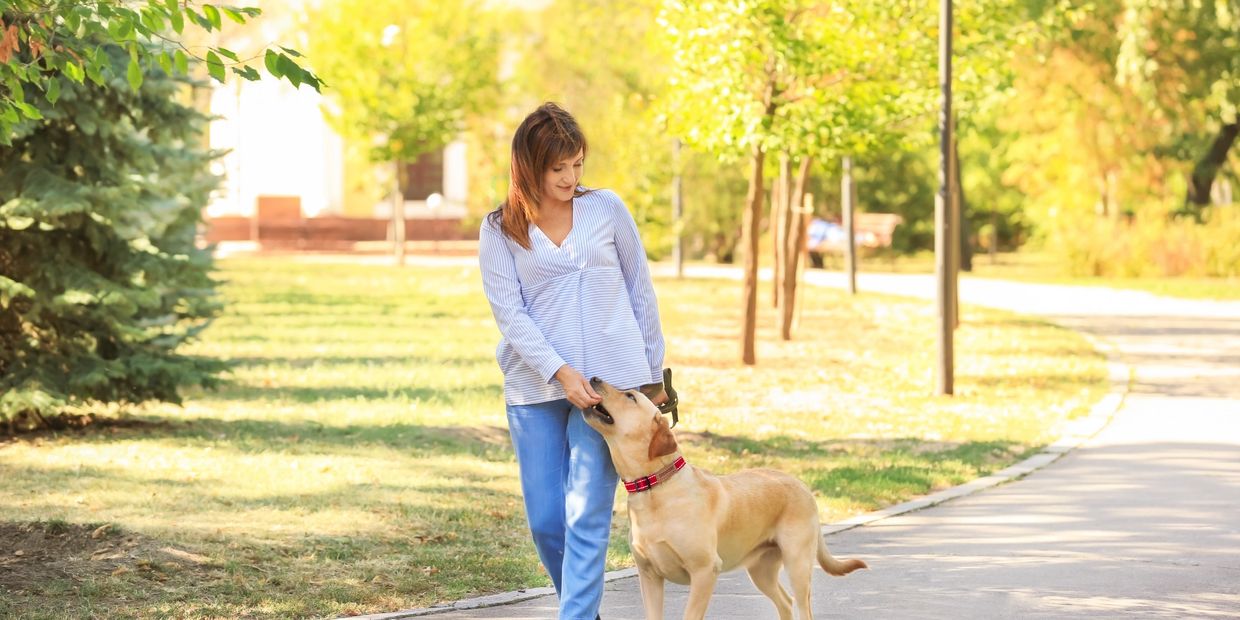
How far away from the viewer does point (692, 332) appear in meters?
22.5

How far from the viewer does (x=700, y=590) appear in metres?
5.48

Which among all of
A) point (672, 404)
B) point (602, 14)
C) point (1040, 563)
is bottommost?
point (1040, 563)

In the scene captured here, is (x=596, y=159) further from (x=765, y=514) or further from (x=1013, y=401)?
(x=765, y=514)

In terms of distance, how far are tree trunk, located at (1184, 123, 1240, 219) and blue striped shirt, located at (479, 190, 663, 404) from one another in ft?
121

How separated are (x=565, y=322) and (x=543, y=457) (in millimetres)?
471

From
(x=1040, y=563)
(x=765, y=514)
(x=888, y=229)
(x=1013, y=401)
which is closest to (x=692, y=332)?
(x=1013, y=401)

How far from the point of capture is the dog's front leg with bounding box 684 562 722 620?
216 inches

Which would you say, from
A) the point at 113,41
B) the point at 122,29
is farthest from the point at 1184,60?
the point at 122,29

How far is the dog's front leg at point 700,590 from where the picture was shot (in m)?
5.48

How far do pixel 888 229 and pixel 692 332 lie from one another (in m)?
23.5

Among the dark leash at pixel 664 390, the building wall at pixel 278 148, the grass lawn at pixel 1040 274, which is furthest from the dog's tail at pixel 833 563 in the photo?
the building wall at pixel 278 148

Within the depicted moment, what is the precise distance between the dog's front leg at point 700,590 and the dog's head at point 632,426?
1.37 feet

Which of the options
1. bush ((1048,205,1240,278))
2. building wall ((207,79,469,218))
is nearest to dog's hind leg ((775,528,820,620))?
bush ((1048,205,1240,278))

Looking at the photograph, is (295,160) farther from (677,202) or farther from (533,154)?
(533,154)
